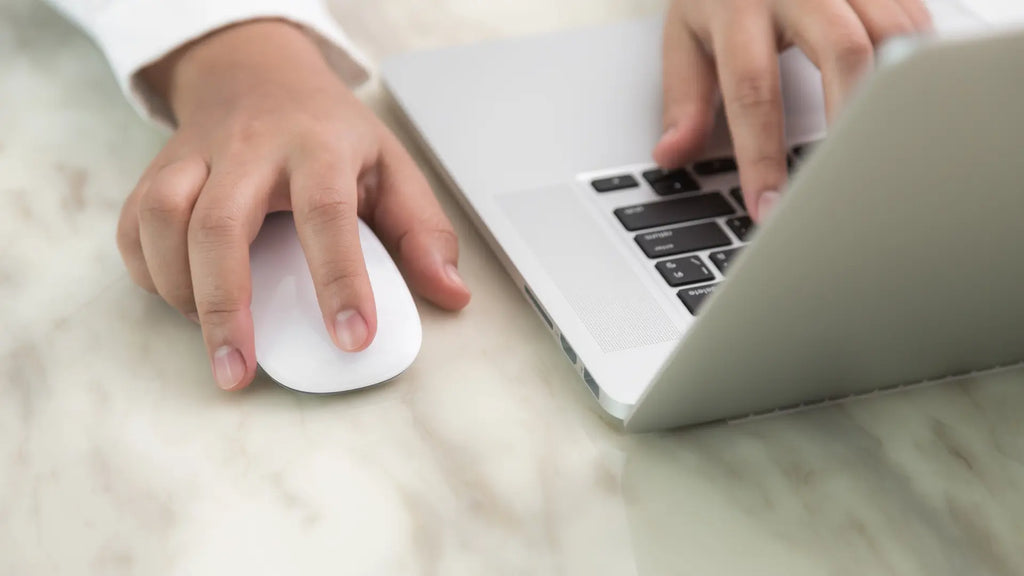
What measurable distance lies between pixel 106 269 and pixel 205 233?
0.09 metres

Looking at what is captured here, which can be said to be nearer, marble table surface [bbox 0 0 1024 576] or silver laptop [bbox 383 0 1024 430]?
silver laptop [bbox 383 0 1024 430]

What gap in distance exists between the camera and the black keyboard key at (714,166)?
0.52 metres

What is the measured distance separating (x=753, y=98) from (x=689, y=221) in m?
0.08

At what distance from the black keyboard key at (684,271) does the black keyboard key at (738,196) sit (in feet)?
0.19

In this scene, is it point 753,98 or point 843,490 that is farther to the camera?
point 753,98

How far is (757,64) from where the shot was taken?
0.52 metres

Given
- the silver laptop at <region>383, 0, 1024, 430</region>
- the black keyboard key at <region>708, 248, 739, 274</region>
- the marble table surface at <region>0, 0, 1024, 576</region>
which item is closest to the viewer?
the silver laptop at <region>383, 0, 1024, 430</region>

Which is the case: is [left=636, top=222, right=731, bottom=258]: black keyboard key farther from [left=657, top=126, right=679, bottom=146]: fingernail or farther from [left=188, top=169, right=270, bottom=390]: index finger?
[left=188, top=169, right=270, bottom=390]: index finger

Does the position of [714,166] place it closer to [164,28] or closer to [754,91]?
[754,91]

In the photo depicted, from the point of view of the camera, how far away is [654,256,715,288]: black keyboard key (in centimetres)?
44

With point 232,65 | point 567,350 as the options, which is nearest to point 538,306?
point 567,350

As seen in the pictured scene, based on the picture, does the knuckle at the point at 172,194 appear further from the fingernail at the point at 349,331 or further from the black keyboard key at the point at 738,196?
the black keyboard key at the point at 738,196

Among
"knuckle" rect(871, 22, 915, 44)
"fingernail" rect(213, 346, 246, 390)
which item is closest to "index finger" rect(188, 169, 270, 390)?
"fingernail" rect(213, 346, 246, 390)

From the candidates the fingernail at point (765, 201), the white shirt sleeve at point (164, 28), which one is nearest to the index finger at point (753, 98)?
the fingernail at point (765, 201)
